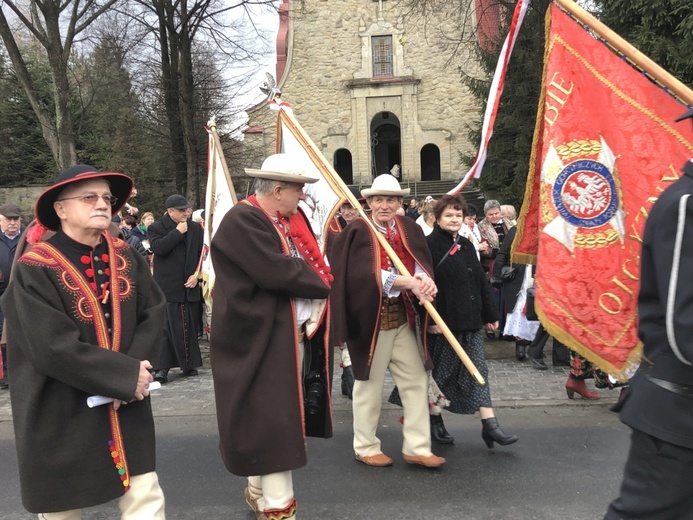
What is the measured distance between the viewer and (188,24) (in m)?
21.8

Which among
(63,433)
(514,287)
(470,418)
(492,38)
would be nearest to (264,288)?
(63,433)

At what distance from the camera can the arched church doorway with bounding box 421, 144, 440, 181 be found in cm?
3238

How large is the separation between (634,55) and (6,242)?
23.6ft

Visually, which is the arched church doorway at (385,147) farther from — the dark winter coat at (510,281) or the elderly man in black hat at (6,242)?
the elderly man in black hat at (6,242)

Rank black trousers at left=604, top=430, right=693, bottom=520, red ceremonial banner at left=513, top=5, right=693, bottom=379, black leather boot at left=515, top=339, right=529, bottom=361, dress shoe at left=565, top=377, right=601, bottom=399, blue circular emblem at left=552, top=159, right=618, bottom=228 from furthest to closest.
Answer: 1. black leather boot at left=515, top=339, right=529, bottom=361
2. dress shoe at left=565, top=377, right=601, bottom=399
3. blue circular emblem at left=552, top=159, right=618, bottom=228
4. red ceremonial banner at left=513, top=5, right=693, bottom=379
5. black trousers at left=604, top=430, right=693, bottom=520

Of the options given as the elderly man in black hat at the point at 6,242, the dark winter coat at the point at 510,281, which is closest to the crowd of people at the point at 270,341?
the dark winter coat at the point at 510,281

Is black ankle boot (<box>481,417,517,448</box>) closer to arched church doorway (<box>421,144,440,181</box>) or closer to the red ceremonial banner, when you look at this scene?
the red ceremonial banner

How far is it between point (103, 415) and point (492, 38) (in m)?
18.5

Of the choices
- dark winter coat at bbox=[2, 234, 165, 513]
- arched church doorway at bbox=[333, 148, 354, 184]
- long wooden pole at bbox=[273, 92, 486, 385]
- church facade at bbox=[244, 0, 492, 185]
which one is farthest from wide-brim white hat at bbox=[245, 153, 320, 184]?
arched church doorway at bbox=[333, 148, 354, 184]

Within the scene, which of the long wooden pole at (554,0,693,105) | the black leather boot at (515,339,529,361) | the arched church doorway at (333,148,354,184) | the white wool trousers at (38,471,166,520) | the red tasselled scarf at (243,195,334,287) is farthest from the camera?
the arched church doorway at (333,148,354,184)

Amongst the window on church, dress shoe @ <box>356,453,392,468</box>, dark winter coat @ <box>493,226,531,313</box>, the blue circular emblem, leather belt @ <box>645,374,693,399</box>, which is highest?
the window on church

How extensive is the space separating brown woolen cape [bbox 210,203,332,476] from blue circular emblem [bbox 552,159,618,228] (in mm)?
1330

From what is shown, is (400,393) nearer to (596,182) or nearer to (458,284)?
(458,284)

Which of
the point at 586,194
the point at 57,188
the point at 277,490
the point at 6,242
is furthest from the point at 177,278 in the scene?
the point at 586,194
